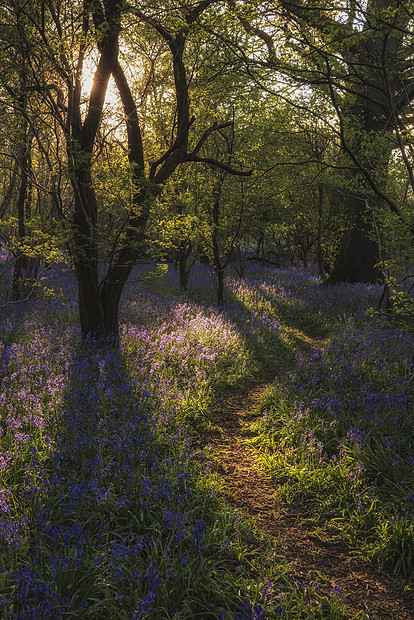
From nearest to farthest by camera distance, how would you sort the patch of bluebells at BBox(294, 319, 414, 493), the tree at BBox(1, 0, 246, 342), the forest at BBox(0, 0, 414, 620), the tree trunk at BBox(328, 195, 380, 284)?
1. the forest at BBox(0, 0, 414, 620)
2. the patch of bluebells at BBox(294, 319, 414, 493)
3. the tree at BBox(1, 0, 246, 342)
4. the tree trunk at BBox(328, 195, 380, 284)

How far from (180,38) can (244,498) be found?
286 inches

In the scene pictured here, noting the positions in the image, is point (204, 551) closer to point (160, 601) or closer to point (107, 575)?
point (160, 601)

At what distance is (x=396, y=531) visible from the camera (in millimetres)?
3385

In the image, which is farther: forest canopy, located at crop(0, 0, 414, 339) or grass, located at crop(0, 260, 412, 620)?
forest canopy, located at crop(0, 0, 414, 339)

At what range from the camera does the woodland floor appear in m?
3.00

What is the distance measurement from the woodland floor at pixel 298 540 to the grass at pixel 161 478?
14 centimetres

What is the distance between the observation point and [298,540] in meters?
3.63

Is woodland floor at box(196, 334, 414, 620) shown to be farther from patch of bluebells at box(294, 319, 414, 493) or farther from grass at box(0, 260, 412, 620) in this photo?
patch of bluebells at box(294, 319, 414, 493)

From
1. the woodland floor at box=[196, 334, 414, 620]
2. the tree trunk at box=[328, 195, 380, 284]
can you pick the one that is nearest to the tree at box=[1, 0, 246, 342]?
the woodland floor at box=[196, 334, 414, 620]

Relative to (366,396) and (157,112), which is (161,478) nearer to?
(366,396)

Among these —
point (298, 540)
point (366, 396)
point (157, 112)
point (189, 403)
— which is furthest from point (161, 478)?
point (157, 112)

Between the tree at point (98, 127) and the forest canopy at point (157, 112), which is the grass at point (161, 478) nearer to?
the tree at point (98, 127)

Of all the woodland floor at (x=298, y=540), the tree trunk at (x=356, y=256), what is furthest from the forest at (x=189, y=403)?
the tree trunk at (x=356, y=256)

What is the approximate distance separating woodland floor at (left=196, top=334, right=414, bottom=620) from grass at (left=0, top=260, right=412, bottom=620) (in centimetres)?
14
